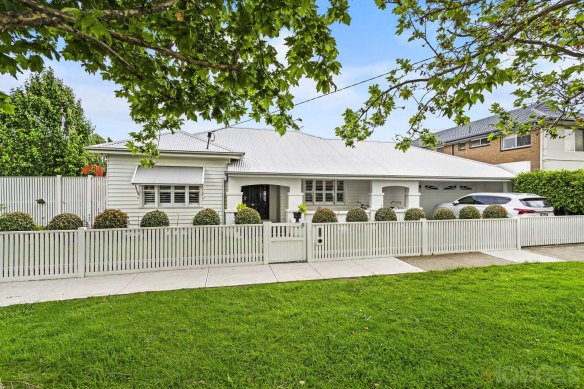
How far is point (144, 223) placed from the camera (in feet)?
27.1

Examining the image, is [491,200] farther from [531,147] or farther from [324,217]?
[324,217]

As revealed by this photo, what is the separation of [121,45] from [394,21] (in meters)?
5.01

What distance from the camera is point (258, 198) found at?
51.1 feet

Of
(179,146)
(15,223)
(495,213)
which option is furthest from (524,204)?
(15,223)

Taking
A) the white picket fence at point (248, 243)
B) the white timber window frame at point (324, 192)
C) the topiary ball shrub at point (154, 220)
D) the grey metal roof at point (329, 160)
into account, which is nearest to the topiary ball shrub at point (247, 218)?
the white picket fence at point (248, 243)

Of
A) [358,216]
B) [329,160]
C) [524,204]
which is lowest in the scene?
[358,216]

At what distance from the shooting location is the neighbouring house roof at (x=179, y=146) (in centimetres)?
1110

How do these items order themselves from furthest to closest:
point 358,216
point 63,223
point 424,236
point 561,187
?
1. point 561,187
2. point 358,216
3. point 424,236
4. point 63,223

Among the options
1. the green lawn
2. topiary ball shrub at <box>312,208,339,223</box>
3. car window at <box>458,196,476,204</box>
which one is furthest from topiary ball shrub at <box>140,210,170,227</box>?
car window at <box>458,196,476,204</box>

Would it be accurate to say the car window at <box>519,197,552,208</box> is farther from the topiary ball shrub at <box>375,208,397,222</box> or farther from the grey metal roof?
the topiary ball shrub at <box>375,208,397,222</box>

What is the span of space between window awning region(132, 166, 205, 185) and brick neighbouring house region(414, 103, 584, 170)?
40.1 ft

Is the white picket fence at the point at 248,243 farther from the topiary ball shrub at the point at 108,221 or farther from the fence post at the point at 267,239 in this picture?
the topiary ball shrub at the point at 108,221

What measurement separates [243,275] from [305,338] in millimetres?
3287

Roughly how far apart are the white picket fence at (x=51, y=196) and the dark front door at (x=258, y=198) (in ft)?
22.3
